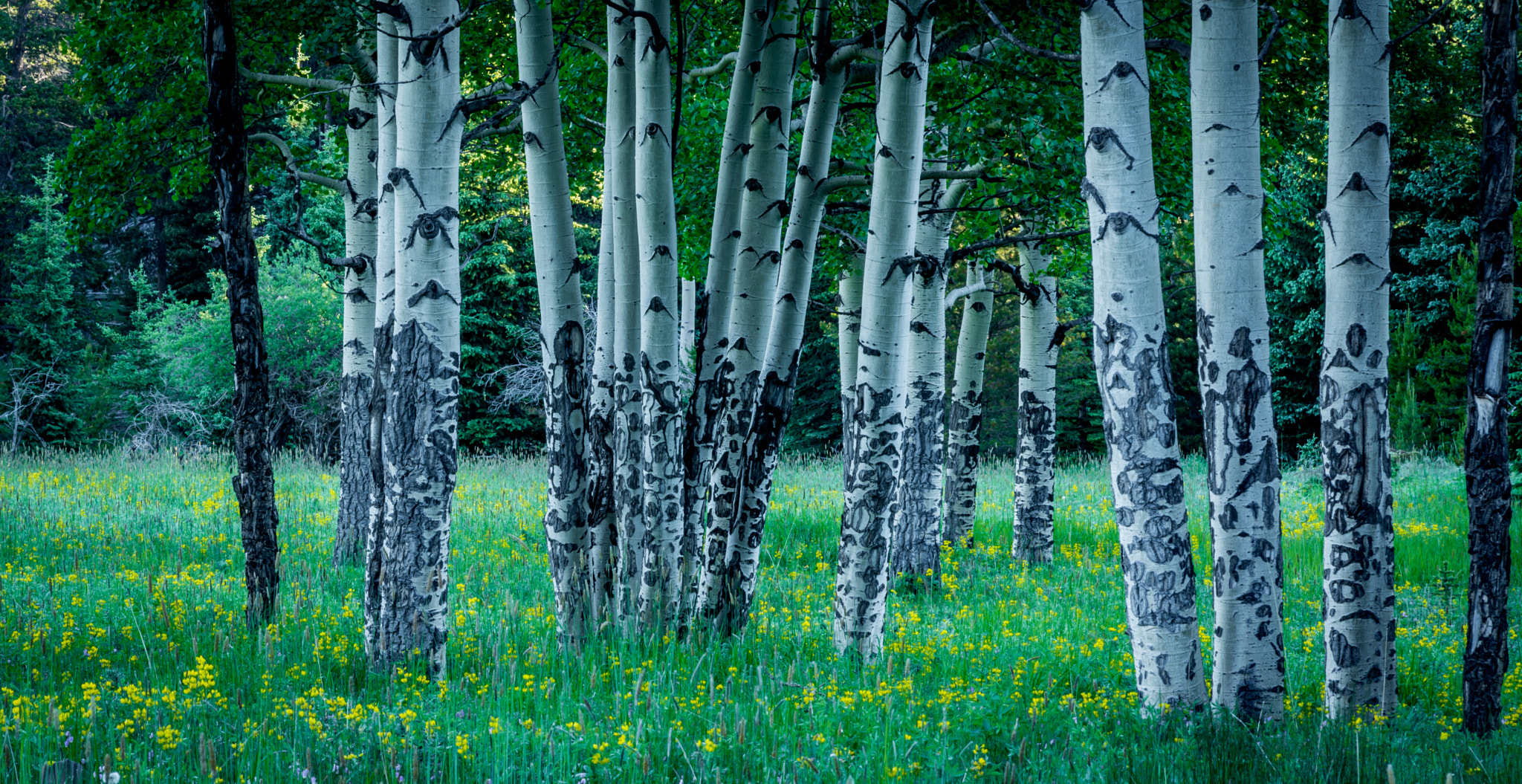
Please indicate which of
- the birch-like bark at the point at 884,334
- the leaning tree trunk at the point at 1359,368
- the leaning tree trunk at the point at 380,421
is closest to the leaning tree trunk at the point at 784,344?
the birch-like bark at the point at 884,334

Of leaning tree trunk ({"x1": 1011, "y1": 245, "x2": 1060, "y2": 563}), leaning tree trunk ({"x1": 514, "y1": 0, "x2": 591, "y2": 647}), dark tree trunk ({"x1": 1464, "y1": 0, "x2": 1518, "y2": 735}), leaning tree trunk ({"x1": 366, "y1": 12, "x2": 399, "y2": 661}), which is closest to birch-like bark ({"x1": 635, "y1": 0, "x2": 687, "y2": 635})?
leaning tree trunk ({"x1": 514, "y1": 0, "x2": 591, "y2": 647})

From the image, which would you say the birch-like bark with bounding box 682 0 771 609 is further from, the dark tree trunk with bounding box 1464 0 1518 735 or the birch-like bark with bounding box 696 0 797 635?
the dark tree trunk with bounding box 1464 0 1518 735

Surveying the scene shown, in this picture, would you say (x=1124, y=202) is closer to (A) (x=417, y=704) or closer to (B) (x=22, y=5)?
(A) (x=417, y=704)

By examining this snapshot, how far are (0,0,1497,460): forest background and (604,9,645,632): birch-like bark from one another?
1.42 ft

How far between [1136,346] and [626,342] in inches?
116

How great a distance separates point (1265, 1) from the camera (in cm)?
663

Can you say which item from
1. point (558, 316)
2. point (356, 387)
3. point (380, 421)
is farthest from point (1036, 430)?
point (380, 421)

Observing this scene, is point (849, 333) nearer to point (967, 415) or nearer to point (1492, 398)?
point (967, 415)

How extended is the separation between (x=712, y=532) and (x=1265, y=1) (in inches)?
217

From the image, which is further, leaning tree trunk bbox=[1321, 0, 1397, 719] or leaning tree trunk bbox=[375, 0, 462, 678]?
leaning tree trunk bbox=[375, 0, 462, 678]

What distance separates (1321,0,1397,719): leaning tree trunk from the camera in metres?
3.96

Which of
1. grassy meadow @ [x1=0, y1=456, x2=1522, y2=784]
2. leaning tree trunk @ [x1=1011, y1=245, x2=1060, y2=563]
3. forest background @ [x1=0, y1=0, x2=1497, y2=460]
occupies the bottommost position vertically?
grassy meadow @ [x1=0, y1=456, x2=1522, y2=784]

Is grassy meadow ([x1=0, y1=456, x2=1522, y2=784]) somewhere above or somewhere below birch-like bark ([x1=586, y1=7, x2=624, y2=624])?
below

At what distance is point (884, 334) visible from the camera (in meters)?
4.99
